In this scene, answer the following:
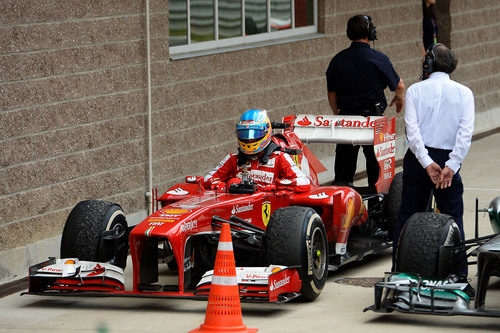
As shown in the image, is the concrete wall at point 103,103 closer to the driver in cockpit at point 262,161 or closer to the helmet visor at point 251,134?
the driver in cockpit at point 262,161

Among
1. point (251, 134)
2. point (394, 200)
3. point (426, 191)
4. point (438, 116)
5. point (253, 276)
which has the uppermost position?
point (438, 116)

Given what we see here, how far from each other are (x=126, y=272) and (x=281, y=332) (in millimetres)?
2732

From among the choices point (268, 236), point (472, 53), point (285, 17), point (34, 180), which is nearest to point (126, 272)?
point (34, 180)

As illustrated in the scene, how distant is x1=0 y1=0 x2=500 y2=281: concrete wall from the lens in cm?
1069

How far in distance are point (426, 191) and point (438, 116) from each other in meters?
0.59

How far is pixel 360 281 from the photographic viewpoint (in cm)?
1015

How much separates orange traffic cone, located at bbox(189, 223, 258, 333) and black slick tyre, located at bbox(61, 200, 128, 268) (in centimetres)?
156

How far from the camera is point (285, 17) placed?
15.4 metres

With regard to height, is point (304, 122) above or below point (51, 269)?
above

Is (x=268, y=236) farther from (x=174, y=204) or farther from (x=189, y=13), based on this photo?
(x=189, y=13)

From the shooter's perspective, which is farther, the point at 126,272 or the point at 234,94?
the point at 234,94

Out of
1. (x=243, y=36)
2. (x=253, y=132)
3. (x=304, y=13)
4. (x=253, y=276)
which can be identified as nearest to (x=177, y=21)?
(x=243, y=36)

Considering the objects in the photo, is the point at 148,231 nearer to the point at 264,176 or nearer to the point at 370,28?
the point at 264,176

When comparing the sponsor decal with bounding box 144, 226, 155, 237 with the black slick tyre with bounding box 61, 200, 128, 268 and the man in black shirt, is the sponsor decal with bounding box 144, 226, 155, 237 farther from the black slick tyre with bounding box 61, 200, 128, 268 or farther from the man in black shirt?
the man in black shirt
